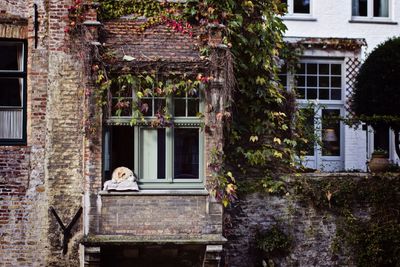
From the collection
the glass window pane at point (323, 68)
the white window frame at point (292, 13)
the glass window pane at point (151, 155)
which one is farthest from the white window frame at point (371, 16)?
the glass window pane at point (151, 155)

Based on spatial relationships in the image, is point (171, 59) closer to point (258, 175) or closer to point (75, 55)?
point (75, 55)

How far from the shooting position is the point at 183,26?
510 inches

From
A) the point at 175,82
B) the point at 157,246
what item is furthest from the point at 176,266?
the point at 175,82

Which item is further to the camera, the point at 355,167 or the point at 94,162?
the point at 355,167

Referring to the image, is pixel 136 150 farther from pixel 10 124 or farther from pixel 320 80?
pixel 320 80

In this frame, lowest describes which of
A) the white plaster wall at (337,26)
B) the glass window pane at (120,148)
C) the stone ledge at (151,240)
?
the stone ledge at (151,240)

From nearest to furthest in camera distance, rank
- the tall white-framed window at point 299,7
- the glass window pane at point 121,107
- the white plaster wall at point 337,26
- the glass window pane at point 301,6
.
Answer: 1. the glass window pane at point 121,107
2. the white plaster wall at point 337,26
3. the tall white-framed window at point 299,7
4. the glass window pane at point 301,6

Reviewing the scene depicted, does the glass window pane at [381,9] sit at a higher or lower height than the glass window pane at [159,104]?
higher

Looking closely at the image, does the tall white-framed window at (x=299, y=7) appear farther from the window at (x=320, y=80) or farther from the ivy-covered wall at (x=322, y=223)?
the ivy-covered wall at (x=322, y=223)

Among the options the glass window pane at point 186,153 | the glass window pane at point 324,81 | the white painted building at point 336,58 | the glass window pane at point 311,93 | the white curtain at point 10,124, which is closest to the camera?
the glass window pane at point 186,153

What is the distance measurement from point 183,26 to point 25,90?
10.1ft

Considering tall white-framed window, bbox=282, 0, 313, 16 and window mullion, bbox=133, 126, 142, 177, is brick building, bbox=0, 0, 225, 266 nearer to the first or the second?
window mullion, bbox=133, 126, 142, 177

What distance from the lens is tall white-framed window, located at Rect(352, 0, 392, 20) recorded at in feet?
64.8

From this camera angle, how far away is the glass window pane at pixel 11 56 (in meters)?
13.3
